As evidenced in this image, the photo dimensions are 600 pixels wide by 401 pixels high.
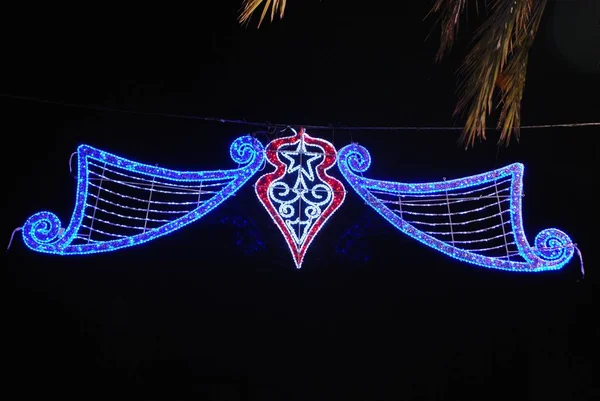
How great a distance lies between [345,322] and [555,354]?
247cm

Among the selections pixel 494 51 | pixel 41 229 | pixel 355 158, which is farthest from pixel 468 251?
pixel 41 229

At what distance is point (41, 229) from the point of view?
471 centimetres

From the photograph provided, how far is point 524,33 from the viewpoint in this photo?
2.85 m

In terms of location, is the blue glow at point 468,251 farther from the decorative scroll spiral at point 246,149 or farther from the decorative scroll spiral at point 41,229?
the decorative scroll spiral at point 41,229

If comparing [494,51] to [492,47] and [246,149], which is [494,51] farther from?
[246,149]

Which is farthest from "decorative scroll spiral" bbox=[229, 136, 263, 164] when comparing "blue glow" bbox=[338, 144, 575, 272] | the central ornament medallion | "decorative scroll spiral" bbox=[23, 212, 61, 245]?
"decorative scroll spiral" bbox=[23, 212, 61, 245]

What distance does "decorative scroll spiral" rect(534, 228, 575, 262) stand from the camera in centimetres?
515

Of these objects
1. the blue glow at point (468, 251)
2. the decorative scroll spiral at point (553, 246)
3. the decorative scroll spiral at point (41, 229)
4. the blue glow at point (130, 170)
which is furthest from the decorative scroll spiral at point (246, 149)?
the decorative scroll spiral at point (553, 246)

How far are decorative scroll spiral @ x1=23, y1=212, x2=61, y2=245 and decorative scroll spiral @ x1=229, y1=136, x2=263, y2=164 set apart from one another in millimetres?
1674

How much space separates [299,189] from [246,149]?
635 mm

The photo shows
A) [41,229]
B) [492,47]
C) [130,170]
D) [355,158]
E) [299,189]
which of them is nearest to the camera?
[492,47]

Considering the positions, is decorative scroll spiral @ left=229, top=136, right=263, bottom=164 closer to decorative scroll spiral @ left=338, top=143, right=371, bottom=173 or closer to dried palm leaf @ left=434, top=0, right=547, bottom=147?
decorative scroll spiral @ left=338, top=143, right=371, bottom=173

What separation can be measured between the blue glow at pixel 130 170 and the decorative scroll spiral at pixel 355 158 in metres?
0.80

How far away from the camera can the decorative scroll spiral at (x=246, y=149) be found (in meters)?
5.17
